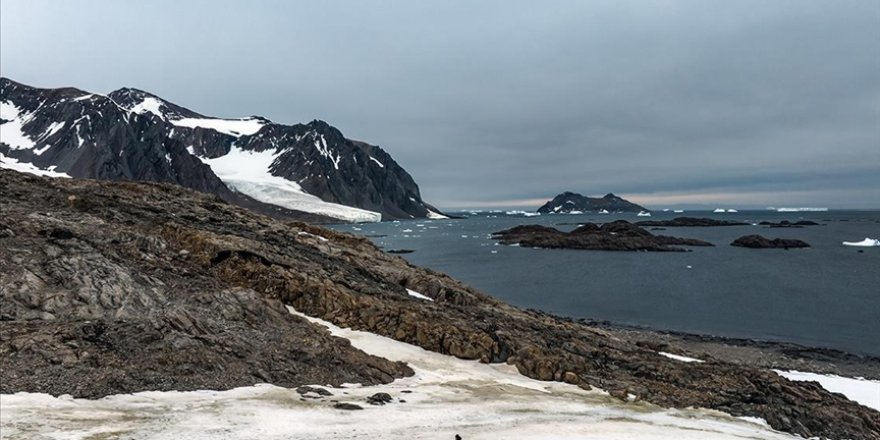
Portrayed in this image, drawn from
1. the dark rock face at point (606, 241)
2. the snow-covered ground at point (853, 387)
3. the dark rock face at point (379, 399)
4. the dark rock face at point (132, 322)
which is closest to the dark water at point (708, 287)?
the dark rock face at point (606, 241)

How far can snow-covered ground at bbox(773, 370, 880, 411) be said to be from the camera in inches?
1041

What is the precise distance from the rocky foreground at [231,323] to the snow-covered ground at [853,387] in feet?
13.3

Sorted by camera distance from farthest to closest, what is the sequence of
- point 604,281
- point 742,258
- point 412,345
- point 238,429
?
point 742,258
point 604,281
point 412,345
point 238,429

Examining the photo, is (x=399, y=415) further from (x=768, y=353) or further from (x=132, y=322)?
(x=768, y=353)

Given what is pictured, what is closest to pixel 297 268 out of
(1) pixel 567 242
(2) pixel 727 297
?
(2) pixel 727 297

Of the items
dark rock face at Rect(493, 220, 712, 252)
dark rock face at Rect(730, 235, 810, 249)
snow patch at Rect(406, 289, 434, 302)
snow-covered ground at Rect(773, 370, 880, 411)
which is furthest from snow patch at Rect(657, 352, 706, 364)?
dark rock face at Rect(730, 235, 810, 249)

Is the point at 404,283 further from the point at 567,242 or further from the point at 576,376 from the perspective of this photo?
the point at 567,242

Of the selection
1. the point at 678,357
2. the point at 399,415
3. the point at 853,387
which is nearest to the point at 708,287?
the point at 853,387

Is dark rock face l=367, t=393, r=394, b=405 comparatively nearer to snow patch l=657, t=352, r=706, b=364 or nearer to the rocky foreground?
the rocky foreground

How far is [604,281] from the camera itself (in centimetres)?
7950

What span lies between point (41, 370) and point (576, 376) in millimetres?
19243

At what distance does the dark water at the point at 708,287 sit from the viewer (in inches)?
1951

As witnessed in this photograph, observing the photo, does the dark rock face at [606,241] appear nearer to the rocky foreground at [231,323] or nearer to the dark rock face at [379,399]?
the rocky foreground at [231,323]

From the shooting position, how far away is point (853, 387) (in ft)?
93.3
